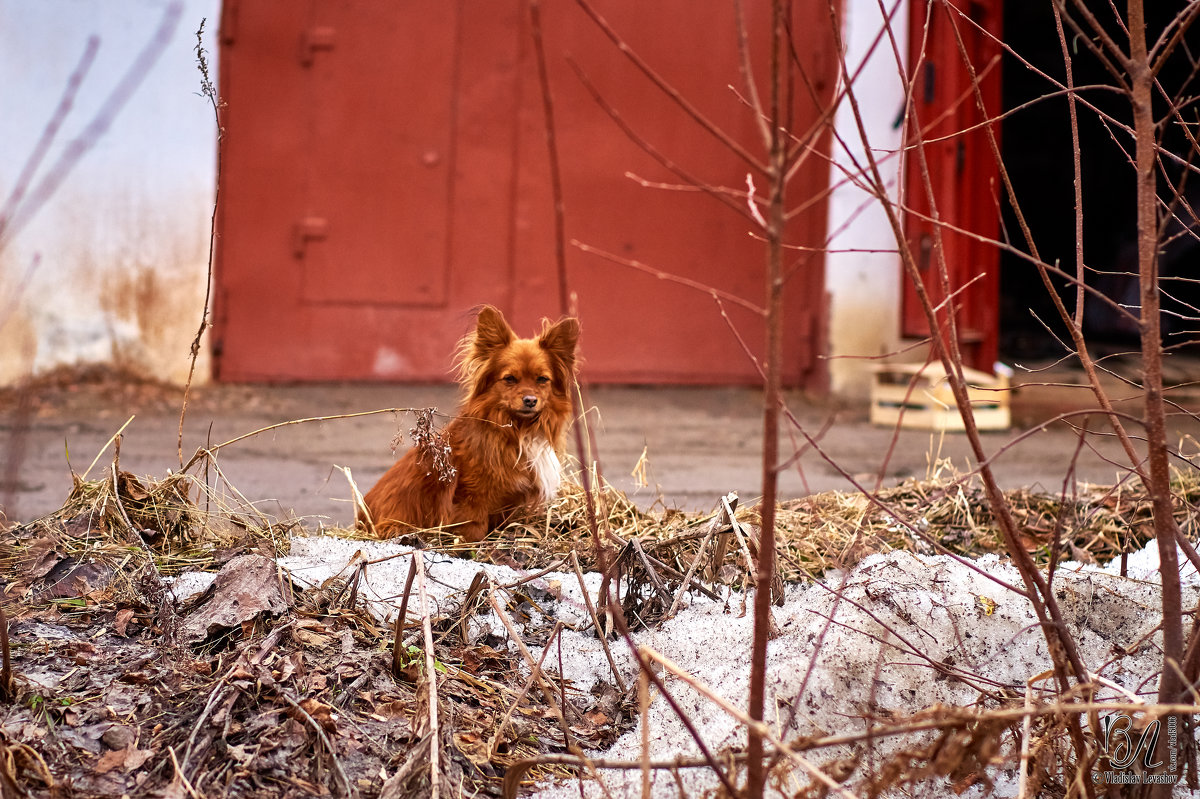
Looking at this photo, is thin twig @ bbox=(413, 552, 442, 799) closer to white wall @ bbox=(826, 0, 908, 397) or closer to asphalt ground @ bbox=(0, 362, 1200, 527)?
asphalt ground @ bbox=(0, 362, 1200, 527)

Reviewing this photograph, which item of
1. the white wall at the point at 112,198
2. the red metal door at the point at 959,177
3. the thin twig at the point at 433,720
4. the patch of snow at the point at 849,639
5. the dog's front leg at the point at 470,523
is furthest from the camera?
the red metal door at the point at 959,177

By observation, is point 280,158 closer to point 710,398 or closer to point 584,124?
point 584,124

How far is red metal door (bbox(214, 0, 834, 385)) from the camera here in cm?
714

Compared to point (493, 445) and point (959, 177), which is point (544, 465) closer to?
point (493, 445)

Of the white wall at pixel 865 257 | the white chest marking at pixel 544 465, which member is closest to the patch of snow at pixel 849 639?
the white chest marking at pixel 544 465

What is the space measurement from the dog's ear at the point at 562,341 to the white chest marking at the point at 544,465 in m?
0.29

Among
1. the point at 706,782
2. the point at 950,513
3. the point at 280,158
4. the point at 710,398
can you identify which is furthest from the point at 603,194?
the point at 706,782

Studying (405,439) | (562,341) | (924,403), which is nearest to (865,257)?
(924,403)

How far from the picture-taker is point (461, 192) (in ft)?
24.5

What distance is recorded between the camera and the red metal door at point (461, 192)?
7141 mm

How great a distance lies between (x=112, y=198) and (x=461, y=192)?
2380 mm


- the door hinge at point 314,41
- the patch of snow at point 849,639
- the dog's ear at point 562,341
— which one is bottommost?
the patch of snow at point 849,639

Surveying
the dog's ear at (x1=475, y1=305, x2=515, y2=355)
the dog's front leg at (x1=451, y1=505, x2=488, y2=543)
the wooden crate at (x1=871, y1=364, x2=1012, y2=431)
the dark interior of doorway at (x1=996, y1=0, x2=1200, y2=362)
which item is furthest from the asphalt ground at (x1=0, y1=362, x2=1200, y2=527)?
the dark interior of doorway at (x1=996, y1=0, x2=1200, y2=362)

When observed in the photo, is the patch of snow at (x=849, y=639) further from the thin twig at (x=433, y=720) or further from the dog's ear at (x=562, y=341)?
the dog's ear at (x=562, y=341)
